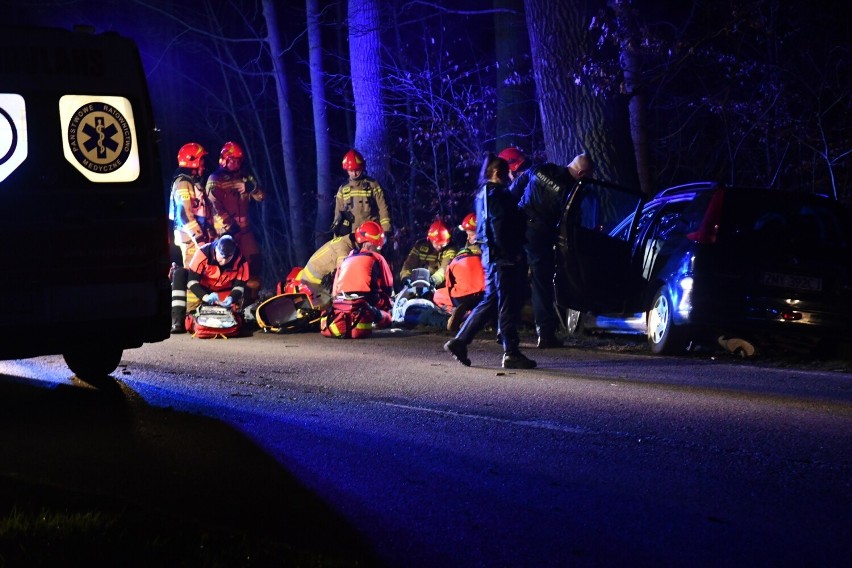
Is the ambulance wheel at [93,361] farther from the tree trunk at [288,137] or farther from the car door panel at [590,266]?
the tree trunk at [288,137]

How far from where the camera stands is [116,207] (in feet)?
23.8

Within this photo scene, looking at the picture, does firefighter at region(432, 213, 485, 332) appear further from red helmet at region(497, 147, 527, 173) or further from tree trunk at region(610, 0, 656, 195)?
tree trunk at region(610, 0, 656, 195)

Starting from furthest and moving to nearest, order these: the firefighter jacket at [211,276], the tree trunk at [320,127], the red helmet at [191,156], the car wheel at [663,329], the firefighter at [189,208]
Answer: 1. the tree trunk at [320,127]
2. the red helmet at [191,156]
3. the firefighter at [189,208]
4. the firefighter jacket at [211,276]
5. the car wheel at [663,329]

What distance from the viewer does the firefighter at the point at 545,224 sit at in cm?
1107

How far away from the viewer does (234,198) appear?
1566cm

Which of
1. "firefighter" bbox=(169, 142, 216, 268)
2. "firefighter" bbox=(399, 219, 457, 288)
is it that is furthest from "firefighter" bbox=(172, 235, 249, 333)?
"firefighter" bbox=(399, 219, 457, 288)

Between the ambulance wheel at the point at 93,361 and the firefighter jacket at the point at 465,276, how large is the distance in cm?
577

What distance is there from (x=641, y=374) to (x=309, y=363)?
3.17 m

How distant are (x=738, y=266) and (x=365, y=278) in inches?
201

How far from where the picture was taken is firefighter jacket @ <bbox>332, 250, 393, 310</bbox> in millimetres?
13156

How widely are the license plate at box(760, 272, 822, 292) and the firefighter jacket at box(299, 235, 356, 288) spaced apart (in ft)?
22.2

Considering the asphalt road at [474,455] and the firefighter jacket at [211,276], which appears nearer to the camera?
the asphalt road at [474,455]

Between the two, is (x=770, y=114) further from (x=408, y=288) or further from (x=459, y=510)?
(x=459, y=510)

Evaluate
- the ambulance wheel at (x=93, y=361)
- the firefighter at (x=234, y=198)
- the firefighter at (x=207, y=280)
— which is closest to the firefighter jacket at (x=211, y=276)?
the firefighter at (x=207, y=280)
